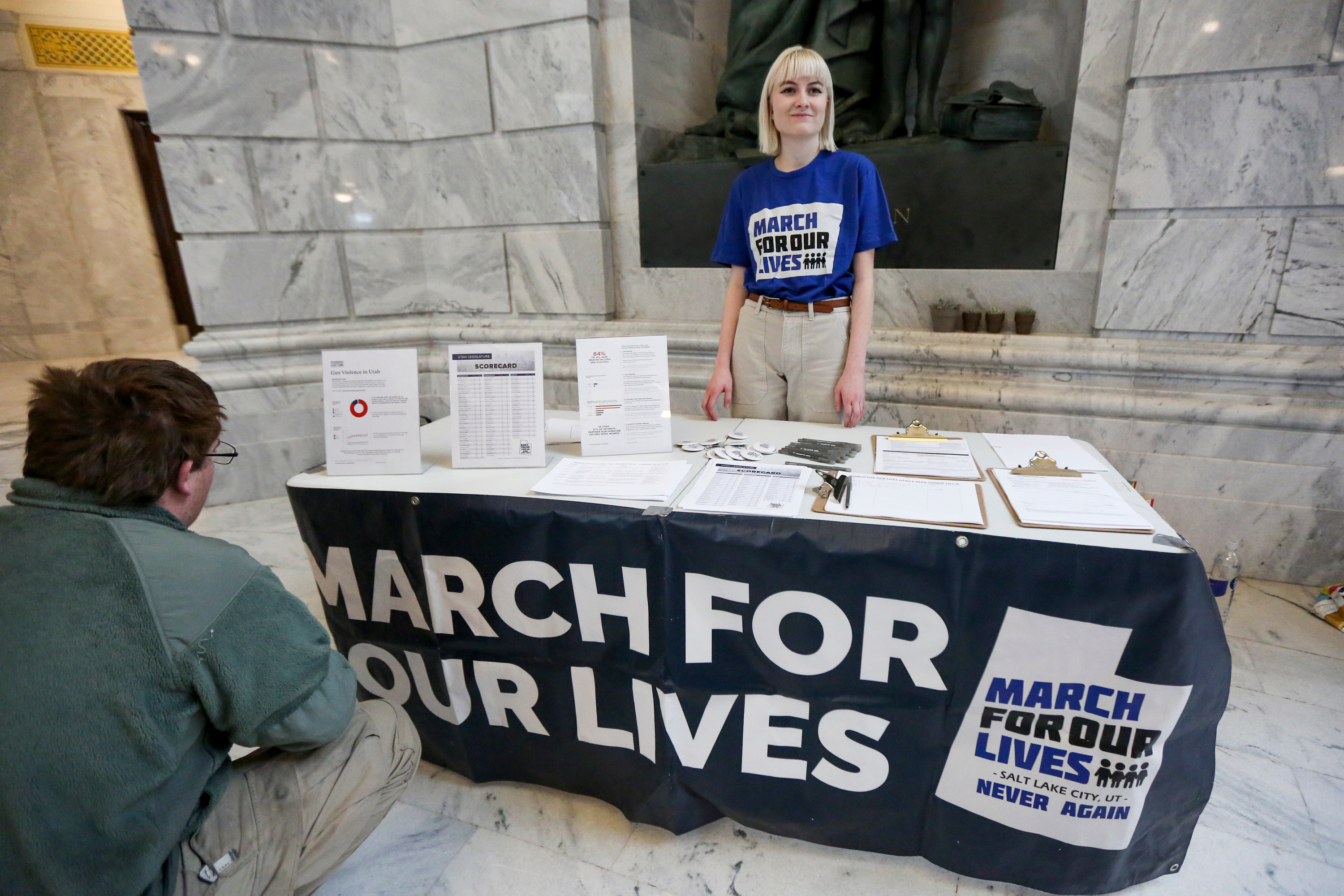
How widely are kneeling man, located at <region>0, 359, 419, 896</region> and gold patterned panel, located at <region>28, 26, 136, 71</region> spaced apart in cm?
594

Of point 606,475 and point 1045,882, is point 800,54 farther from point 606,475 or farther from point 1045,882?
point 1045,882

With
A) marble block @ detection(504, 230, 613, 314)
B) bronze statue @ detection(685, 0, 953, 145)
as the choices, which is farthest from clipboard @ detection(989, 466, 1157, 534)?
marble block @ detection(504, 230, 613, 314)

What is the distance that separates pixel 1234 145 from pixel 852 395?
163 centimetres

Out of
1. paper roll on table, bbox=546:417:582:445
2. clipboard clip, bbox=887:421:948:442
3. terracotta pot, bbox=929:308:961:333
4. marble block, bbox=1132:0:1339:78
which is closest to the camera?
clipboard clip, bbox=887:421:948:442

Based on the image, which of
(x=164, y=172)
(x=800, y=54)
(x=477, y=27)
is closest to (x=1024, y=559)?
(x=800, y=54)

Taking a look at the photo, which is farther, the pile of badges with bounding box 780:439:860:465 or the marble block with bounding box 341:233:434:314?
the marble block with bounding box 341:233:434:314

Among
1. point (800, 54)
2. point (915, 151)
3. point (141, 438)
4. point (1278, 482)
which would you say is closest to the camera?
point (141, 438)

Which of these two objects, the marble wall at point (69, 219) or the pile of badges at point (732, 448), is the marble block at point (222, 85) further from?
the marble wall at point (69, 219)

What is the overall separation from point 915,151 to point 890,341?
75 cm

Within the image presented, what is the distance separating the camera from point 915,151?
2.76 metres

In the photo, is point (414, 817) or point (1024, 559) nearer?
point (1024, 559)

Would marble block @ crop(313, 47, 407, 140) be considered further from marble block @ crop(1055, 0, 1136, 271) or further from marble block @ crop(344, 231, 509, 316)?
marble block @ crop(1055, 0, 1136, 271)

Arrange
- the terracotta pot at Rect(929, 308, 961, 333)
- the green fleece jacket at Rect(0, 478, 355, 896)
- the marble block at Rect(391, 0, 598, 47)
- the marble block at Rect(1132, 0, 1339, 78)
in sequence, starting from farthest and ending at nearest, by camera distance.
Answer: the marble block at Rect(391, 0, 598, 47) → the terracotta pot at Rect(929, 308, 961, 333) → the marble block at Rect(1132, 0, 1339, 78) → the green fleece jacket at Rect(0, 478, 355, 896)

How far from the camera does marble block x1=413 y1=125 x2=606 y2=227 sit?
3176 mm
